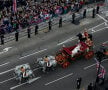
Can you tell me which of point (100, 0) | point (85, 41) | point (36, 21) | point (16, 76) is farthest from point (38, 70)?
point (100, 0)

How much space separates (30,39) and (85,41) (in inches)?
261

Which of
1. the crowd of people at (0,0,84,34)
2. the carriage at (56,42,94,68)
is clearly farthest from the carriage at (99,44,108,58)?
the crowd of people at (0,0,84,34)

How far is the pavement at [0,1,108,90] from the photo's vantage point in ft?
116

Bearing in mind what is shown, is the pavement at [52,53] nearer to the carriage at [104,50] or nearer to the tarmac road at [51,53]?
the tarmac road at [51,53]

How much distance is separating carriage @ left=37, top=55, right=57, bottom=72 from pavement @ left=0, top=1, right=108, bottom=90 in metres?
0.59

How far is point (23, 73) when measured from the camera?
34.4m

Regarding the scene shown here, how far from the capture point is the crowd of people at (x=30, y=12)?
42.4 metres

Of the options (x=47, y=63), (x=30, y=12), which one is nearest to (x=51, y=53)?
(x=47, y=63)

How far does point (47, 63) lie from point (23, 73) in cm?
280

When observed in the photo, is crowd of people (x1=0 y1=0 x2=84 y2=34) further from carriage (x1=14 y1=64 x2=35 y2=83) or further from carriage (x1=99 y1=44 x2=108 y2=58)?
carriage (x1=99 y1=44 x2=108 y2=58)

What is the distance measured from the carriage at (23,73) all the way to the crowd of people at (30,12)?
767 centimetres

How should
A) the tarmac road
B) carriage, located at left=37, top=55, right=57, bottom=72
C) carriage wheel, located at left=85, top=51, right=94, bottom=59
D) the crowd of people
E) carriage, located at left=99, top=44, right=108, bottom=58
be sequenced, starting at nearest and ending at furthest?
the tarmac road < carriage, located at left=37, top=55, right=57, bottom=72 < carriage, located at left=99, top=44, right=108, bottom=58 < carriage wheel, located at left=85, top=51, right=94, bottom=59 < the crowd of people

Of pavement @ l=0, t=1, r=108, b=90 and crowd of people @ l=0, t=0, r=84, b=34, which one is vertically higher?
crowd of people @ l=0, t=0, r=84, b=34

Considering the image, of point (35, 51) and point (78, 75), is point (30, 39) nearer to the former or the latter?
point (35, 51)
